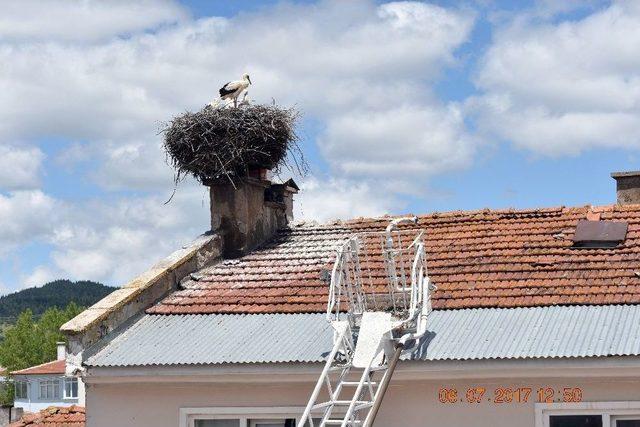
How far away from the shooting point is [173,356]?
39.7 feet

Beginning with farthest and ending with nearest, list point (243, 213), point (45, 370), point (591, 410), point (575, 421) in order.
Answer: point (45, 370) < point (243, 213) < point (575, 421) < point (591, 410)

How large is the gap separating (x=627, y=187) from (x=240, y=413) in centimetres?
672

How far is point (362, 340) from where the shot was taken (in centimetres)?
1125

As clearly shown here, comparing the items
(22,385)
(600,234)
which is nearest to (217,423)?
(600,234)

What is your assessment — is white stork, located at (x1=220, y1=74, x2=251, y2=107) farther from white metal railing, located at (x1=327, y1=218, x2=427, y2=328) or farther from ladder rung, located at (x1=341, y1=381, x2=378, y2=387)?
ladder rung, located at (x1=341, y1=381, x2=378, y2=387)

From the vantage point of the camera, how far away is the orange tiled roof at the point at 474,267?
12440 millimetres

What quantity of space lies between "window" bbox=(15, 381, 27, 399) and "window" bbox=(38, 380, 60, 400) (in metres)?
3.71

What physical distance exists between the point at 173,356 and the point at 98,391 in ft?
3.22

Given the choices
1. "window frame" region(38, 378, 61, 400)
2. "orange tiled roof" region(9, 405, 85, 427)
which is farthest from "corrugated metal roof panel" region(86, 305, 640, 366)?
"window frame" region(38, 378, 61, 400)

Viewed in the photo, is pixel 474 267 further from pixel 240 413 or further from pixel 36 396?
pixel 36 396

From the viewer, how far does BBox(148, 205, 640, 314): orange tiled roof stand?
1244 cm

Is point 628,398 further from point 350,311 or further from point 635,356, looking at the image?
point 350,311
